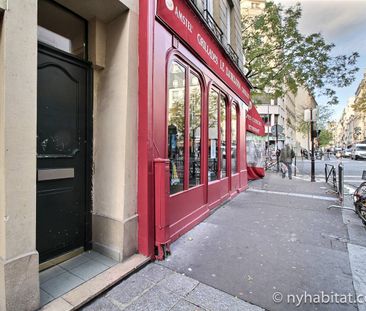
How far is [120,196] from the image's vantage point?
11.0ft

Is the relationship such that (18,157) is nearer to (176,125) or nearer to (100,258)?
(100,258)

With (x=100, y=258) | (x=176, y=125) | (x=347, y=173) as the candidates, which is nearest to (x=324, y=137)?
(x=347, y=173)

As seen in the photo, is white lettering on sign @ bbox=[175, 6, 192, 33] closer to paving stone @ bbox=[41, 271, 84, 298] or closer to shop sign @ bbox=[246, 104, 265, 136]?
paving stone @ bbox=[41, 271, 84, 298]

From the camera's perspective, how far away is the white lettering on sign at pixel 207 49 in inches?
197

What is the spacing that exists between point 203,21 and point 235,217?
411 cm

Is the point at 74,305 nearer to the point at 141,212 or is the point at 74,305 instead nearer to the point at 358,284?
the point at 141,212

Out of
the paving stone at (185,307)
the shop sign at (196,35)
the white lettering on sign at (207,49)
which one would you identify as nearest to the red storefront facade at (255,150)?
the shop sign at (196,35)

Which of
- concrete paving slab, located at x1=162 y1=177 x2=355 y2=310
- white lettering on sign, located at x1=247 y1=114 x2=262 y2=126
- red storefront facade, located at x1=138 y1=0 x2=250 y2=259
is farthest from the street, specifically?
red storefront facade, located at x1=138 y1=0 x2=250 y2=259

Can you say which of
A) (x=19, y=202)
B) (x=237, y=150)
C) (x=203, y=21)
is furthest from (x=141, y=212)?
(x=237, y=150)

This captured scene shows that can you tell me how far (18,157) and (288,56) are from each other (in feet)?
45.9

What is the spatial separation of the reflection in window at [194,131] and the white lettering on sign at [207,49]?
632mm

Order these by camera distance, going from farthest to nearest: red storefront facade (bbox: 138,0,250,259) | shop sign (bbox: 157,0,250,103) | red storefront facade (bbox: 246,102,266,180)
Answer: red storefront facade (bbox: 246,102,266,180) < shop sign (bbox: 157,0,250,103) < red storefront facade (bbox: 138,0,250,259)

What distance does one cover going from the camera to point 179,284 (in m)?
2.91

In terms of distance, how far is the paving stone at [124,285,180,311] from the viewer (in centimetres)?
249
